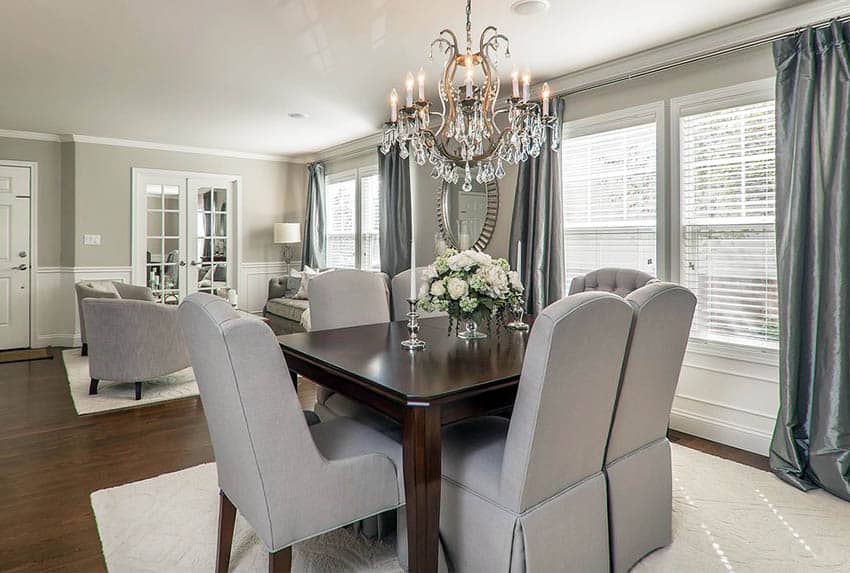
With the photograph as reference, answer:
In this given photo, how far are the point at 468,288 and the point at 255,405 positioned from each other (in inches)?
40.4

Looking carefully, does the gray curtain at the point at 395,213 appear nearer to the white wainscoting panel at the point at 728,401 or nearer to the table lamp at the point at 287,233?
the table lamp at the point at 287,233

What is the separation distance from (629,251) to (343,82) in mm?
2493

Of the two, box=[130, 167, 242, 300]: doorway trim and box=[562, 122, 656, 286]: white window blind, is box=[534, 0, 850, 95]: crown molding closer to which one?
box=[562, 122, 656, 286]: white window blind

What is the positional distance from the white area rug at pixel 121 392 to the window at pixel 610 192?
311cm

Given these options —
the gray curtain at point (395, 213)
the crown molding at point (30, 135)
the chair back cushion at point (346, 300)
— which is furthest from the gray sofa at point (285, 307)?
the crown molding at point (30, 135)

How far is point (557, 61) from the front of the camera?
3.73 metres

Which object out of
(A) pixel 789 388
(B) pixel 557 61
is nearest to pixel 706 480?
(A) pixel 789 388

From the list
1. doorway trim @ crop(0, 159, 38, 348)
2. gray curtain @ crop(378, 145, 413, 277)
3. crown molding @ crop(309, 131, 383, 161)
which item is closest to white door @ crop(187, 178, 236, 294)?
crown molding @ crop(309, 131, 383, 161)

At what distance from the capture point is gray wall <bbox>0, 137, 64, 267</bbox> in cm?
615

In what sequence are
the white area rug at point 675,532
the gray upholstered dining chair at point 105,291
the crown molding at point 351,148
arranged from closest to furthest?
the white area rug at point 675,532 → the gray upholstered dining chair at point 105,291 → the crown molding at point 351,148

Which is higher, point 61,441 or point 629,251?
point 629,251

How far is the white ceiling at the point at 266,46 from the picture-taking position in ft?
9.46

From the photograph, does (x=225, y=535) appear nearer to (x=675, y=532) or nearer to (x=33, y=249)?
(x=675, y=532)

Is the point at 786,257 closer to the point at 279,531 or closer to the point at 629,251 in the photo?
the point at 629,251
